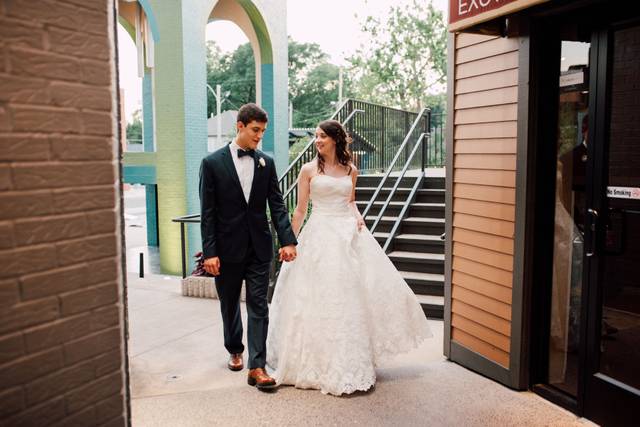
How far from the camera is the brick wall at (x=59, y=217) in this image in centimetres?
152

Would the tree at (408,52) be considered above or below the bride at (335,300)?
above

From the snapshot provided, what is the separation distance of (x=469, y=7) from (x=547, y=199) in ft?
4.46

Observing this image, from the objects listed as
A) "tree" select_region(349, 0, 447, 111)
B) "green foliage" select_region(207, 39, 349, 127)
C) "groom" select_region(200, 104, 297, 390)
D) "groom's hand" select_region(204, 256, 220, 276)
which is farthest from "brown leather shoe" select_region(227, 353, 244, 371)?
"green foliage" select_region(207, 39, 349, 127)

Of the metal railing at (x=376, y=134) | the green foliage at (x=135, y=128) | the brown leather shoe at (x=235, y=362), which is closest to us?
the brown leather shoe at (x=235, y=362)

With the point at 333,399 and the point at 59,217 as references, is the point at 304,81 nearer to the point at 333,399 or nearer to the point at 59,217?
the point at 333,399

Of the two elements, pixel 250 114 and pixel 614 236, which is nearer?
pixel 614 236

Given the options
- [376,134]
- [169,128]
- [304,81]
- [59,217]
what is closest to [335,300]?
[59,217]

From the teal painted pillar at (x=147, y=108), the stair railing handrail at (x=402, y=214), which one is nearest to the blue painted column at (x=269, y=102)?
the teal painted pillar at (x=147, y=108)

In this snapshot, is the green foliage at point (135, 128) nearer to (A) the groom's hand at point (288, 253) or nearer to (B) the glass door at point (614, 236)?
(A) the groom's hand at point (288, 253)

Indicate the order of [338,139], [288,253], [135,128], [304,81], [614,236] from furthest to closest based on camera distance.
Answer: [135,128] < [304,81] < [338,139] < [288,253] < [614,236]

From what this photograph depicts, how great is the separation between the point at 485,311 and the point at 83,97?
336cm

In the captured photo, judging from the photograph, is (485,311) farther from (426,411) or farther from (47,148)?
(47,148)

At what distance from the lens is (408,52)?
2317 centimetres

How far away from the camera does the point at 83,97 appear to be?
1686mm
